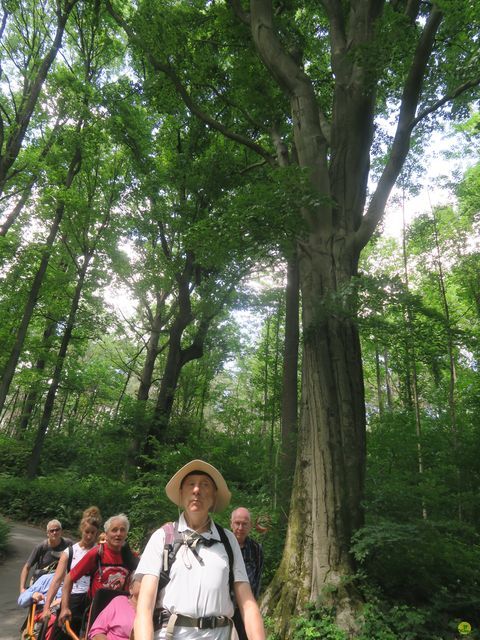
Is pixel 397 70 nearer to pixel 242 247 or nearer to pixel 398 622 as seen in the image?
pixel 242 247

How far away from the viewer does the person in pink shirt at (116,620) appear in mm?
2979

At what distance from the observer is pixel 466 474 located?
8109mm

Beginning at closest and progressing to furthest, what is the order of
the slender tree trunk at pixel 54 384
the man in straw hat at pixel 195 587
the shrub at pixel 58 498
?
the man in straw hat at pixel 195 587 < the shrub at pixel 58 498 < the slender tree trunk at pixel 54 384

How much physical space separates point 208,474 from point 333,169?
6.30 m

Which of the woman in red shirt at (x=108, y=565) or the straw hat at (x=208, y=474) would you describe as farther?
the woman in red shirt at (x=108, y=565)

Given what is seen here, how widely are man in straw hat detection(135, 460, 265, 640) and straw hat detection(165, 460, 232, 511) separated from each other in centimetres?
14

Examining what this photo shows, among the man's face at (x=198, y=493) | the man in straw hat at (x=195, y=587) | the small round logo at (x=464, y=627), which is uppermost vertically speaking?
the man's face at (x=198, y=493)

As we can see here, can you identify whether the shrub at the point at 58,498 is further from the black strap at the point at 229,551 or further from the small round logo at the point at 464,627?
the black strap at the point at 229,551

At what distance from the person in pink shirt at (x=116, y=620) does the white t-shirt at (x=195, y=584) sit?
131 cm

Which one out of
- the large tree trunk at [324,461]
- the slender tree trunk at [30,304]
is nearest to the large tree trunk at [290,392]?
the large tree trunk at [324,461]

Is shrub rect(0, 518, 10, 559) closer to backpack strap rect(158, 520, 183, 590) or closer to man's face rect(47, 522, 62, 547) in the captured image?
man's face rect(47, 522, 62, 547)

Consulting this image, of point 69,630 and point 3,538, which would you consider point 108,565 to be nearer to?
point 69,630

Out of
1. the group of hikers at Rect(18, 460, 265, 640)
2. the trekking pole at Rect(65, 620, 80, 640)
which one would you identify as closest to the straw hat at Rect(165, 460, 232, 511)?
the group of hikers at Rect(18, 460, 265, 640)

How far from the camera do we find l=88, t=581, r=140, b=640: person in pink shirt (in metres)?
2.98
